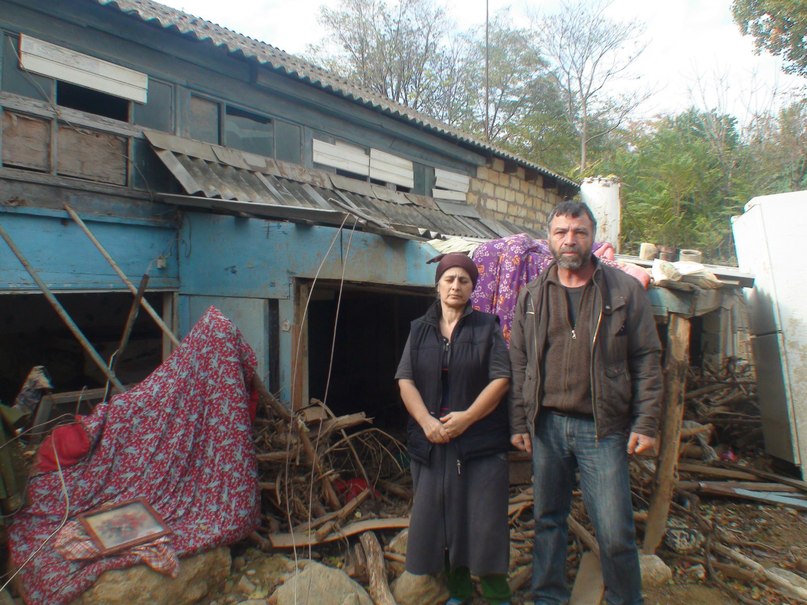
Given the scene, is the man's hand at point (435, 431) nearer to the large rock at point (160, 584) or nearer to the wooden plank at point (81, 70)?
the large rock at point (160, 584)

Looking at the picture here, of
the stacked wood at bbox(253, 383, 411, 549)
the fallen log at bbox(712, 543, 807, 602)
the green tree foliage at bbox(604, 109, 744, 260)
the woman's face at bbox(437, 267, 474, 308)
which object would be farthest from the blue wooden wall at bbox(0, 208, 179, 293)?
the green tree foliage at bbox(604, 109, 744, 260)

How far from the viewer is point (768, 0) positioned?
43.3 feet

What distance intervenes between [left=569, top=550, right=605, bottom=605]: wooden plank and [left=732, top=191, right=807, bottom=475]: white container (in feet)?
10.5

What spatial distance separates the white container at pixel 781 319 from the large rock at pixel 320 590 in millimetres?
4534

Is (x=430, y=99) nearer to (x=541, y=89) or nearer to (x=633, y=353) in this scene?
(x=541, y=89)

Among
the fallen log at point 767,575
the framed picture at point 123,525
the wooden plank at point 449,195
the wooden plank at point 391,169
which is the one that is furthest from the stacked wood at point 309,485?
the wooden plank at point 449,195

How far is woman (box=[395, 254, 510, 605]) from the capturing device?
2.70 metres

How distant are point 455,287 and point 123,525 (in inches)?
94.1

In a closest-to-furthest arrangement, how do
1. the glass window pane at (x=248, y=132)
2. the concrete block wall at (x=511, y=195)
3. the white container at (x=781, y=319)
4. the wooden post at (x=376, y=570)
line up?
the wooden post at (x=376, y=570), the white container at (x=781, y=319), the glass window pane at (x=248, y=132), the concrete block wall at (x=511, y=195)

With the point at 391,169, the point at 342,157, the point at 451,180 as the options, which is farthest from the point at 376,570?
the point at 451,180

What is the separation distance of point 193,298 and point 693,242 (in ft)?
41.4

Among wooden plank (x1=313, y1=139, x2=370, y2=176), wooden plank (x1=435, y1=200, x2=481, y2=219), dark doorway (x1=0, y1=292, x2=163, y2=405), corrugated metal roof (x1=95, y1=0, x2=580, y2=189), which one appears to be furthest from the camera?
wooden plank (x1=435, y1=200, x2=481, y2=219)

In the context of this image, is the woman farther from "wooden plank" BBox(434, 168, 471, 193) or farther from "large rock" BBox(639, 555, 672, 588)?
"wooden plank" BBox(434, 168, 471, 193)

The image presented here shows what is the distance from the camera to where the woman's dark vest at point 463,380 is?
273cm
